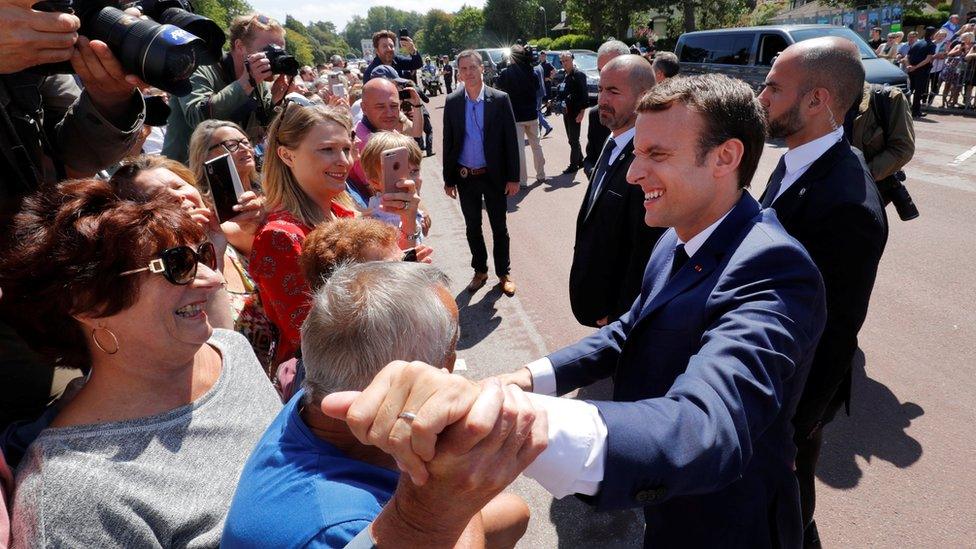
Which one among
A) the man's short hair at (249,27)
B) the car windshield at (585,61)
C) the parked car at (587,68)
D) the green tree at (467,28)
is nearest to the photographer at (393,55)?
the man's short hair at (249,27)

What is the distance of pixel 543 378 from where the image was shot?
173 centimetres

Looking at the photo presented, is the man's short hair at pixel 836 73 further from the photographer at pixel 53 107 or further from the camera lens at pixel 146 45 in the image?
the photographer at pixel 53 107

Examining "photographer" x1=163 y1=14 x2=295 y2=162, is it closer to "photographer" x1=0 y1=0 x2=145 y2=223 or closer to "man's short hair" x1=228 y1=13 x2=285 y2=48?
"man's short hair" x1=228 y1=13 x2=285 y2=48

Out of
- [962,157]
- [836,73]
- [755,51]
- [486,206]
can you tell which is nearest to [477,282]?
[486,206]

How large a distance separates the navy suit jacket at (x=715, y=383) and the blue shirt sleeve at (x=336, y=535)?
45cm

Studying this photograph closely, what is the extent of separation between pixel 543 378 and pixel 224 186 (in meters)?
1.73

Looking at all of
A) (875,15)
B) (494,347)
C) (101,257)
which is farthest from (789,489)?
(875,15)

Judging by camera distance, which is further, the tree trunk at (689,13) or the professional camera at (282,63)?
the tree trunk at (689,13)

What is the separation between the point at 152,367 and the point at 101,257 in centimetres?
34

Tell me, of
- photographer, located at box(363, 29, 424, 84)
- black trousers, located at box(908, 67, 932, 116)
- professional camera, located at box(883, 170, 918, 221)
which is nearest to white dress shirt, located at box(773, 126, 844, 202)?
professional camera, located at box(883, 170, 918, 221)

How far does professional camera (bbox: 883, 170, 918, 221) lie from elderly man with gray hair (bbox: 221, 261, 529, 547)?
3.87 m

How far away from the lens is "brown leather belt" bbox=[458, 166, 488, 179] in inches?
213

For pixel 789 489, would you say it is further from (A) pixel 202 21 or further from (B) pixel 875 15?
(B) pixel 875 15

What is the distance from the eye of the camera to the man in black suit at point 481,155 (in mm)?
5391
